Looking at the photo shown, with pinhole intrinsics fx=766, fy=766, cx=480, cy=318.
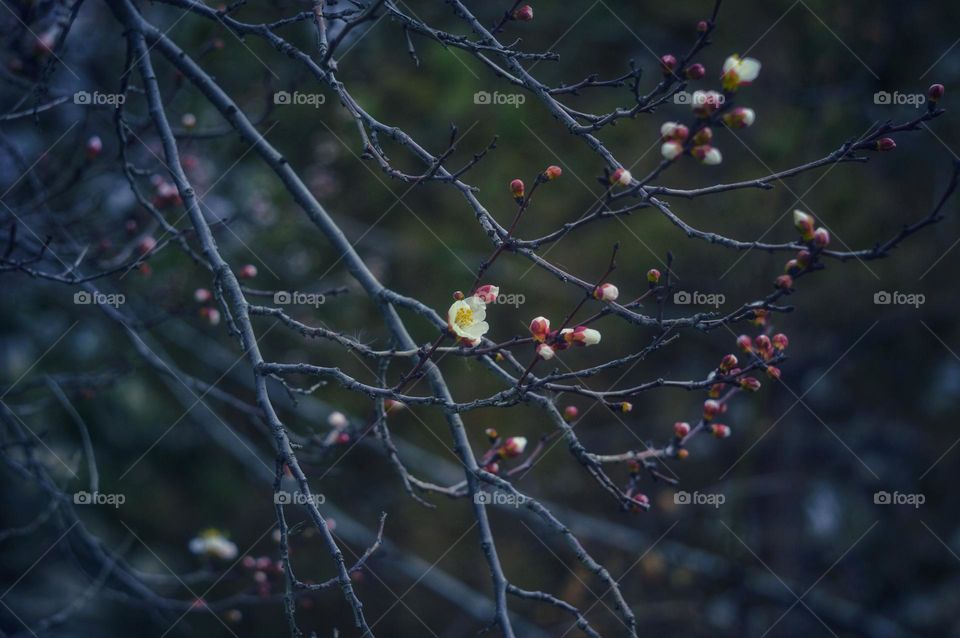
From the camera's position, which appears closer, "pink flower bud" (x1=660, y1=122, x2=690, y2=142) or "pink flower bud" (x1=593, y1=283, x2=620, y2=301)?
"pink flower bud" (x1=660, y1=122, x2=690, y2=142)

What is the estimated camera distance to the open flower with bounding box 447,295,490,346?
5.73 ft

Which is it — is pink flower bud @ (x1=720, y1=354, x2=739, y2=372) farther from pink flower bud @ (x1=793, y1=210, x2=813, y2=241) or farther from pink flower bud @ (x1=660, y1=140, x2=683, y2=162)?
pink flower bud @ (x1=660, y1=140, x2=683, y2=162)

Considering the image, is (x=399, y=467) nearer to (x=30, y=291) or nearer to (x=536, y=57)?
(x=536, y=57)

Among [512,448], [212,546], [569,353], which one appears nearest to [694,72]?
[512,448]

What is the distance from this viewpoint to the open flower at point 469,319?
5.73ft

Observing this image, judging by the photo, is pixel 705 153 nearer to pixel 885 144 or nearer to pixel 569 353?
pixel 885 144

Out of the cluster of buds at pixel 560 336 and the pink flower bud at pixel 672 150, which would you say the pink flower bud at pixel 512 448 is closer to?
the cluster of buds at pixel 560 336

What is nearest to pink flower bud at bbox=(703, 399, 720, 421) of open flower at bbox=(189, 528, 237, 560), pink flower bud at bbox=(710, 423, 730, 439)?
pink flower bud at bbox=(710, 423, 730, 439)

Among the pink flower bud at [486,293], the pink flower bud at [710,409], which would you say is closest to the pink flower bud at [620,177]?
the pink flower bud at [486,293]

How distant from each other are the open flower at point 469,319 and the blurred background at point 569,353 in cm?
279

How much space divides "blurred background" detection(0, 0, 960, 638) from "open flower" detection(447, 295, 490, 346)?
9.15 ft

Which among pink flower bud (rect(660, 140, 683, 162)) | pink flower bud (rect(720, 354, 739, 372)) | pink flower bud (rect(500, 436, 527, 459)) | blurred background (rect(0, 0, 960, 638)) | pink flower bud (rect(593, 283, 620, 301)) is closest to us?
pink flower bud (rect(660, 140, 683, 162))

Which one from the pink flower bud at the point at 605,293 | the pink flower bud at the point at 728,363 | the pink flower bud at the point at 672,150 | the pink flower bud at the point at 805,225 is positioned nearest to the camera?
the pink flower bud at the point at 672,150

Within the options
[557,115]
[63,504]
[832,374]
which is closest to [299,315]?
[63,504]
